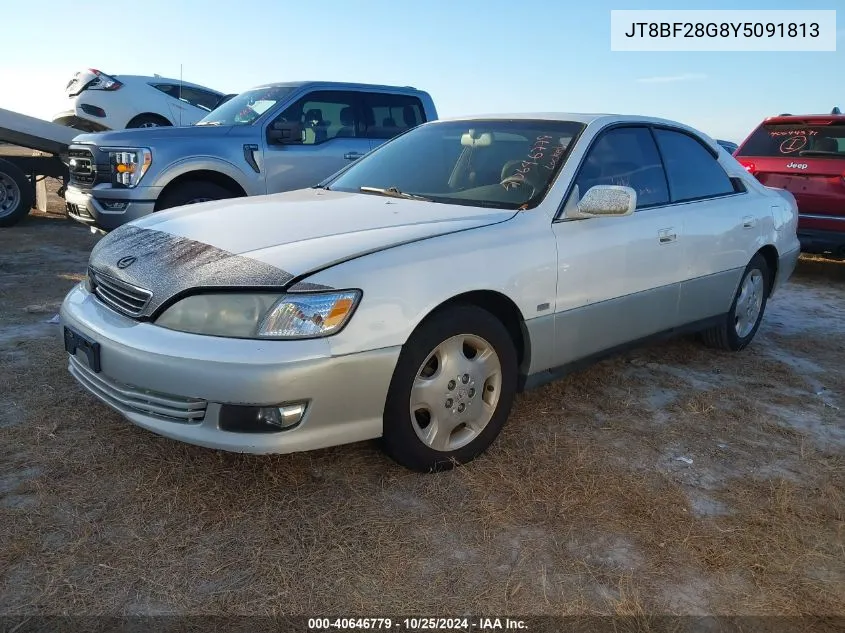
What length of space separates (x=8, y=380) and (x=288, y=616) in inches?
95.8

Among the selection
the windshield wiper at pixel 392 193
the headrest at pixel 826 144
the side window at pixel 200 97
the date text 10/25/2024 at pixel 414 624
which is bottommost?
the date text 10/25/2024 at pixel 414 624

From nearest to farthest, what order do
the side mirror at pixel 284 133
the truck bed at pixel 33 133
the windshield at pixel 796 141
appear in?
1. the side mirror at pixel 284 133
2. the windshield at pixel 796 141
3. the truck bed at pixel 33 133

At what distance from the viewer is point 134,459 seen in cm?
285

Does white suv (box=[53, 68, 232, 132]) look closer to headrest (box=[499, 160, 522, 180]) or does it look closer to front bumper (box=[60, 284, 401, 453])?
headrest (box=[499, 160, 522, 180])

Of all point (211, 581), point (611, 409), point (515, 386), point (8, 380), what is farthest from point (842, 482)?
point (8, 380)

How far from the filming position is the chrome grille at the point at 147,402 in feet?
7.94

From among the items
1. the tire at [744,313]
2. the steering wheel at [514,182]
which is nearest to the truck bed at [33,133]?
the steering wheel at [514,182]

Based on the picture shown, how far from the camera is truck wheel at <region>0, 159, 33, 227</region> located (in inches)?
339

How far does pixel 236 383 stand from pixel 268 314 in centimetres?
26

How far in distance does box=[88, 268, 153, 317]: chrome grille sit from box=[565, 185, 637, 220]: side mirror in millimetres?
1908

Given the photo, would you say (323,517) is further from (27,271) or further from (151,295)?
(27,271)

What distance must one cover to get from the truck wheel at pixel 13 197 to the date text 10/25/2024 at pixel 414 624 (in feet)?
27.8

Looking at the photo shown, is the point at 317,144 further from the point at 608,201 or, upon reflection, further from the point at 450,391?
the point at 450,391

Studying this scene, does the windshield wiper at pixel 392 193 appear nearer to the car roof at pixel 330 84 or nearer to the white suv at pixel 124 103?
the car roof at pixel 330 84
